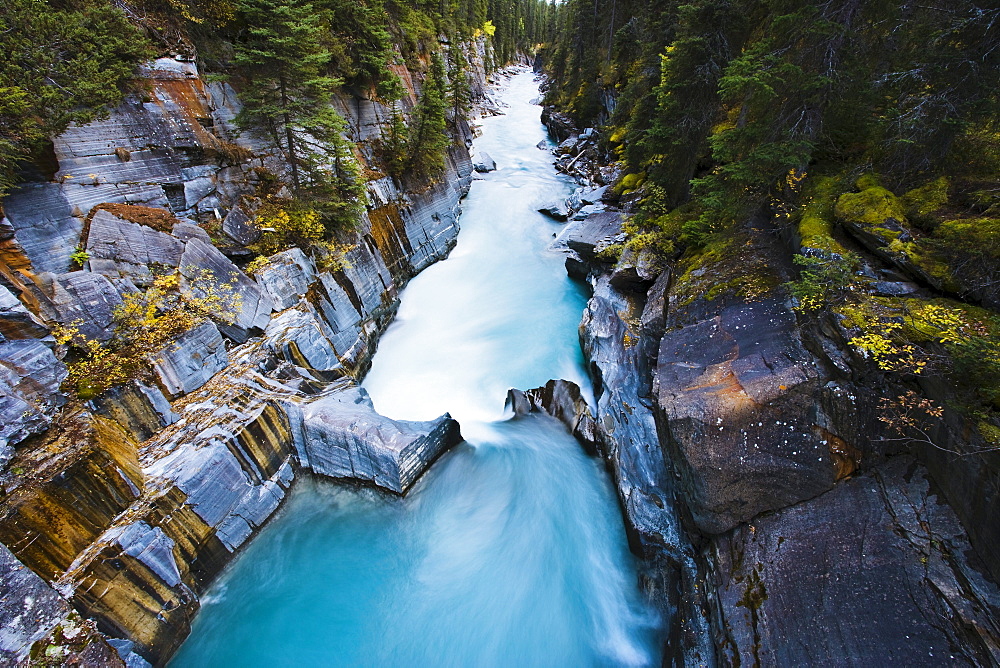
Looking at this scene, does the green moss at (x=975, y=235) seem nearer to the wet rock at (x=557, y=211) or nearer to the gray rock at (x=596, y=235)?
the gray rock at (x=596, y=235)

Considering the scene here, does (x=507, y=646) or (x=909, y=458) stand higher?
(x=909, y=458)

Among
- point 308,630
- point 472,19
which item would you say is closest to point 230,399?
A: point 308,630

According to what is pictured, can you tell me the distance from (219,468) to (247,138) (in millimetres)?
8850

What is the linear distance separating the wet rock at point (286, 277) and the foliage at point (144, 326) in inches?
33.0

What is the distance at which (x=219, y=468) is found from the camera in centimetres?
675

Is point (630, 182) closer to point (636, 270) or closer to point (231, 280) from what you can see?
point (636, 270)

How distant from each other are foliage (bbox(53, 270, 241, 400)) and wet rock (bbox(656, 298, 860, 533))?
30.3ft

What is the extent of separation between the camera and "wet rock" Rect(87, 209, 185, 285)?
275 inches

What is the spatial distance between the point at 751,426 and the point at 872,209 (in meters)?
4.34

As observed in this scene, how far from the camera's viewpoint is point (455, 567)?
7457 millimetres

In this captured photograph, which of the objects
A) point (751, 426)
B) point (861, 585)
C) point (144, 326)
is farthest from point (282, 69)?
point (861, 585)

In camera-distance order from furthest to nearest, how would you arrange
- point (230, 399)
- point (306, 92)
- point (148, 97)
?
point (306, 92) → point (148, 97) → point (230, 399)

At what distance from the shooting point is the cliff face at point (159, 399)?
5062mm

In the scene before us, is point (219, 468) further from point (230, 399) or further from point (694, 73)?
point (694, 73)
